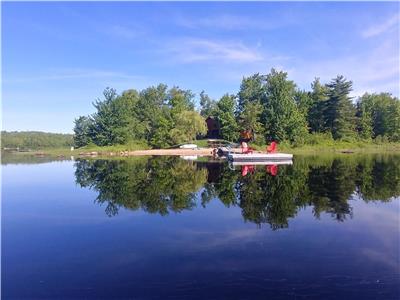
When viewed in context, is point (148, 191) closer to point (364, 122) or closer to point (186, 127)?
point (186, 127)

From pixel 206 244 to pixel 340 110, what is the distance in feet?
224

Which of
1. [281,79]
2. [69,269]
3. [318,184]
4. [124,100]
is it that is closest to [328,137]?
[281,79]

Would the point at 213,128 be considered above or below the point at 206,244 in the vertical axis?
above

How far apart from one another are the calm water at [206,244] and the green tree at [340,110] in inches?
2168

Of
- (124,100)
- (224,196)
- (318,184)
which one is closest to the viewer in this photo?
(224,196)

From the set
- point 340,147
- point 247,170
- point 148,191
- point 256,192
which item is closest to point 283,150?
point 340,147

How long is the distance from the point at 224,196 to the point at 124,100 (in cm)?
6436

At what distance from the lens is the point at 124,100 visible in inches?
3081

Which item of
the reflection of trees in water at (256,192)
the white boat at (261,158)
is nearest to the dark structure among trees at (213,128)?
the white boat at (261,158)

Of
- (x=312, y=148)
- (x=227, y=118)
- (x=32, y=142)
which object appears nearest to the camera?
(x=312, y=148)

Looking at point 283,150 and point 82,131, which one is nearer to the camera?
point 283,150

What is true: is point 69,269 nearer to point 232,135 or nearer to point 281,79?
point 232,135

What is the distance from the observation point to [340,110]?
233ft

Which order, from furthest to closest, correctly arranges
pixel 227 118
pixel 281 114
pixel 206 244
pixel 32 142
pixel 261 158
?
pixel 32 142, pixel 227 118, pixel 281 114, pixel 261 158, pixel 206 244
